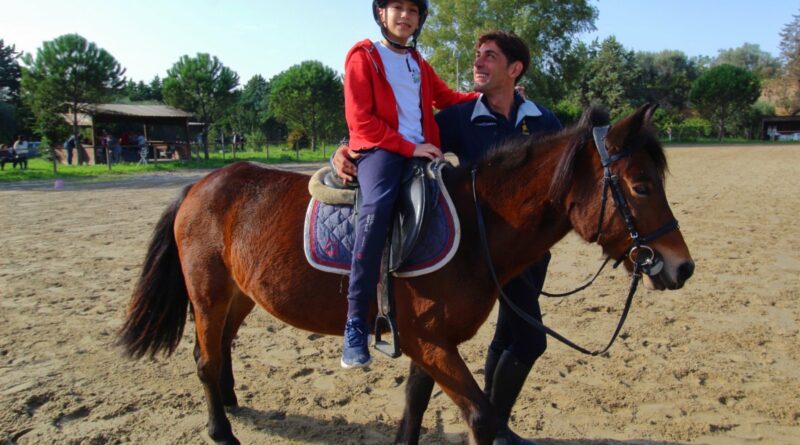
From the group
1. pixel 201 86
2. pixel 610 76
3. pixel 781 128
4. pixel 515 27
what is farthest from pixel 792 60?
pixel 201 86

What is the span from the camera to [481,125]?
10.6ft

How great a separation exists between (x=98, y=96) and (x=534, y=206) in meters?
31.4

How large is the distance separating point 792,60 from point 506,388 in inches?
3677

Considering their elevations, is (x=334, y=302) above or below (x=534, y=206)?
below

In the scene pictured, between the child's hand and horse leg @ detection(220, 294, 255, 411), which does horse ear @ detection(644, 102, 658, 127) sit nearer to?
the child's hand

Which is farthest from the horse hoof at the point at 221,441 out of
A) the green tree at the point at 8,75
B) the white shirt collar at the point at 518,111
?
the green tree at the point at 8,75

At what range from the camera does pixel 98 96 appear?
1127 inches

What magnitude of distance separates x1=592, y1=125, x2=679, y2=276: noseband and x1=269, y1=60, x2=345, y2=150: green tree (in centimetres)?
3939

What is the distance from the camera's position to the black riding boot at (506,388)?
331 cm

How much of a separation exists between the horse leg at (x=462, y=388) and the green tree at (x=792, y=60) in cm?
8203

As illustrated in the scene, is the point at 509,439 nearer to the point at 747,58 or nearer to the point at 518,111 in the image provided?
the point at 518,111

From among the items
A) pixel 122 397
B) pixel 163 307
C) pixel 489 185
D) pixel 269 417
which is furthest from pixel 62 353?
pixel 489 185

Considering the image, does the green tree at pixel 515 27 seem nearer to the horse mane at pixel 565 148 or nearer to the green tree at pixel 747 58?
the horse mane at pixel 565 148

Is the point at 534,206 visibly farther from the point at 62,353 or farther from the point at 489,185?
the point at 62,353
